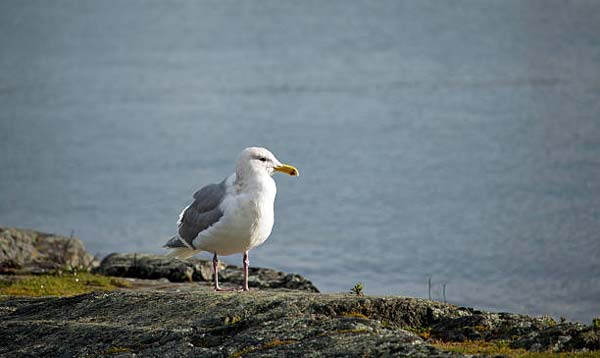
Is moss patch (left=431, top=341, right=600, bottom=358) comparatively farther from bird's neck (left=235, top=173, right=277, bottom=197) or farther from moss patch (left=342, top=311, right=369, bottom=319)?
bird's neck (left=235, top=173, right=277, bottom=197)

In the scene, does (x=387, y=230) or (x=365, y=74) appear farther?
(x=365, y=74)

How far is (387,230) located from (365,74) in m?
10.4

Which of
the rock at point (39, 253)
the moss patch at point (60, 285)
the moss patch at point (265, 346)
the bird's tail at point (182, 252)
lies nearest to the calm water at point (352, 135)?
the rock at point (39, 253)

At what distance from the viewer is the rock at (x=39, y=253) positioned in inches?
465

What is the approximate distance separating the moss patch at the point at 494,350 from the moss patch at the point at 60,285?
17.2 feet

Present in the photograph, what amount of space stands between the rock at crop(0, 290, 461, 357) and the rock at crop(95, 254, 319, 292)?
400 centimetres

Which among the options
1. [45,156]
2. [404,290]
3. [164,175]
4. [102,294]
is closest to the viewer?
[102,294]

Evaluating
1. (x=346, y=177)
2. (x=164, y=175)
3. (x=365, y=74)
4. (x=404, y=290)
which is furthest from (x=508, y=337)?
(x=365, y=74)

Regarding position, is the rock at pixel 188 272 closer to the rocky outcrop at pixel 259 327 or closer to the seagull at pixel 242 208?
the seagull at pixel 242 208

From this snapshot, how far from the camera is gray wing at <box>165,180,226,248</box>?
27.9 ft

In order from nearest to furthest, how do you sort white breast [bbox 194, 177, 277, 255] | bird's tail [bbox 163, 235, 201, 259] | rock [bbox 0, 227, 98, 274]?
1. white breast [bbox 194, 177, 277, 255]
2. bird's tail [bbox 163, 235, 201, 259]
3. rock [bbox 0, 227, 98, 274]

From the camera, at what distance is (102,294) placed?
7.11 m

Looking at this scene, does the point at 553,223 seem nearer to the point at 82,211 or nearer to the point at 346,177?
the point at 346,177

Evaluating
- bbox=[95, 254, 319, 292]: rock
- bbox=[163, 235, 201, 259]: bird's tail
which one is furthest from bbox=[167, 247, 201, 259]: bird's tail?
bbox=[95, 254, 319, 292]: rock
